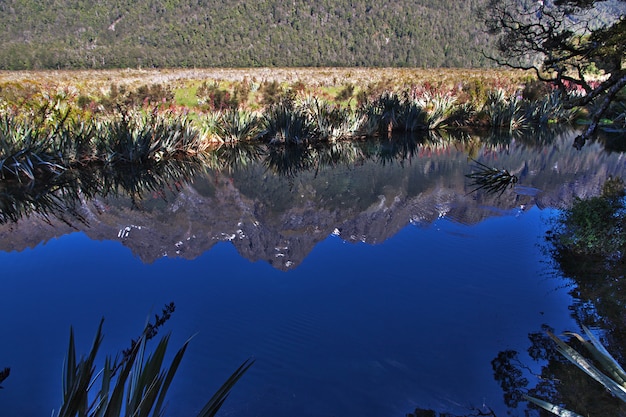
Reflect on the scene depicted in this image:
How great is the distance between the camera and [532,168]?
29.8ft

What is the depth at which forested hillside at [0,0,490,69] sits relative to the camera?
306 ft

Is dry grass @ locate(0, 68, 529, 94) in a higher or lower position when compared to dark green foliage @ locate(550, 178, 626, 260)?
lower

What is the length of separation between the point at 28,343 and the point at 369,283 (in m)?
2.68

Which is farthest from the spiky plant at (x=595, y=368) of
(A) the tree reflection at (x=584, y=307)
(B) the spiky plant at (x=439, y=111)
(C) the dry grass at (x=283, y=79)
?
(C) the dry grass at (x=283, y=79)

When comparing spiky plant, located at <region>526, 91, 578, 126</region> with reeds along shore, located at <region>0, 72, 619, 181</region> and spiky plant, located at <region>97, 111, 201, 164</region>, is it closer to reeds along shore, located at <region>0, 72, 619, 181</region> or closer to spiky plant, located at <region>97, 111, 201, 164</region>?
reeds along shore, located at <region>0, 72, 619, 181</region>

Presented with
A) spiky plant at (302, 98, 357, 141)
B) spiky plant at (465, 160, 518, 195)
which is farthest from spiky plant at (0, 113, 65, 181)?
spiky plant at (465, 160, 518, 195)

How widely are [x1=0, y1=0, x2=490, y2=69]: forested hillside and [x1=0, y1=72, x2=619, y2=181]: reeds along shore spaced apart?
73.4 meters

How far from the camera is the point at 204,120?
42.6ft

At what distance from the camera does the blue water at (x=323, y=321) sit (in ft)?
9.04

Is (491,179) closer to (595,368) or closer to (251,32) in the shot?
(595,368)

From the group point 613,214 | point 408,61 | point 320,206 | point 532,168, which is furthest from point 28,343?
point 408,61

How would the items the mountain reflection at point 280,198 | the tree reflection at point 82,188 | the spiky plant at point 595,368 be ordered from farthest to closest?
the tree reflection at point 82,188 < the mountain reflection at point 280,198 < the spiky plant at point 595,368

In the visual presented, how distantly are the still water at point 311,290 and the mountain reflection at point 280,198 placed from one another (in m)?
0.04

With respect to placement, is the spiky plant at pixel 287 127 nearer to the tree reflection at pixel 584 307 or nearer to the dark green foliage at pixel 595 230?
the tree reflection at pixel 584 307
